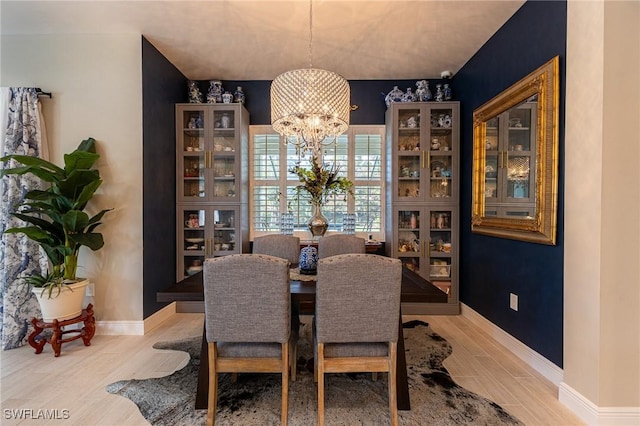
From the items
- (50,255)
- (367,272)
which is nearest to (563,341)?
(367,272)

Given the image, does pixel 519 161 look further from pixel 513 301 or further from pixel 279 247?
pixel 279 247

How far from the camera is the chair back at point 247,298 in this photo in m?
1.50

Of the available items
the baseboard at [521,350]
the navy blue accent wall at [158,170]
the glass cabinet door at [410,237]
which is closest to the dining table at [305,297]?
the baseboard at [521,350]

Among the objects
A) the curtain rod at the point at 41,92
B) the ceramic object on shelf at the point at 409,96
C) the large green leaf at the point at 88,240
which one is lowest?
the large green leaf at the point at 88,240

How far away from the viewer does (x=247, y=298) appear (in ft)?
4.98

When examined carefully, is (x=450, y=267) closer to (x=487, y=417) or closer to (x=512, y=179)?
(x=512, y=179)

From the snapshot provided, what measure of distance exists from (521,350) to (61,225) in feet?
13.2

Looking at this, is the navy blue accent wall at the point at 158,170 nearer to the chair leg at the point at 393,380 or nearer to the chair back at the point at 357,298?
the chair back at the point at 357,298

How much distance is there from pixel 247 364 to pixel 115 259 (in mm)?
2070

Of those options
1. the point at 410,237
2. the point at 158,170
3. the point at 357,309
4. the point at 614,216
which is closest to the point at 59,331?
the point at 158,170

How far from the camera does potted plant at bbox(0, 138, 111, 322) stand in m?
2.41

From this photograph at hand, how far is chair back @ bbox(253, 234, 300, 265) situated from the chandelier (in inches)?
35.9

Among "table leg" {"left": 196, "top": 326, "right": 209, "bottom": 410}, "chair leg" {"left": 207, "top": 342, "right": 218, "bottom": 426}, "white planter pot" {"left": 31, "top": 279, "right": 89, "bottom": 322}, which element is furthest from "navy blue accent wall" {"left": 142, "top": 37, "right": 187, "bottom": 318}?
"chair leg" {"left": 207, "top": 342, "right": 218, "bottom": 426}

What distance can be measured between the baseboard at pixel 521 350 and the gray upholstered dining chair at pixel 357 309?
131 centimetres
